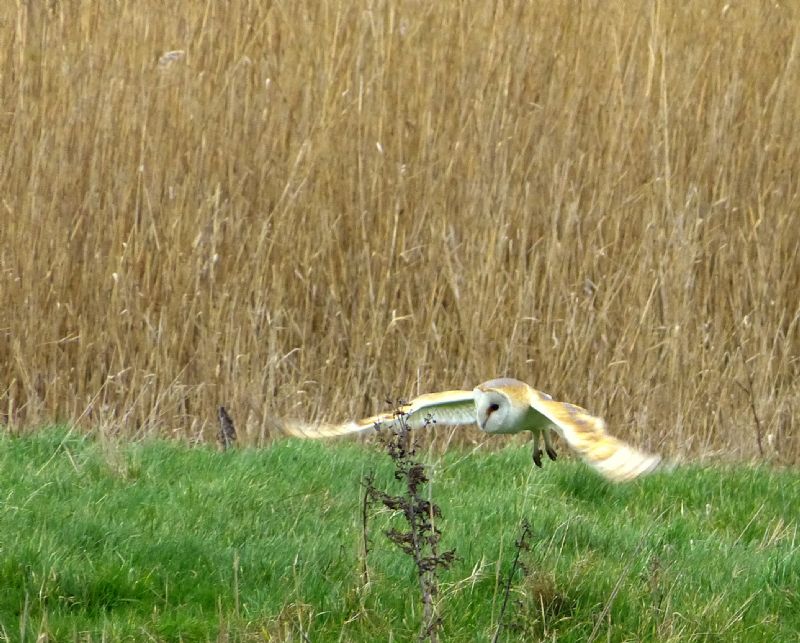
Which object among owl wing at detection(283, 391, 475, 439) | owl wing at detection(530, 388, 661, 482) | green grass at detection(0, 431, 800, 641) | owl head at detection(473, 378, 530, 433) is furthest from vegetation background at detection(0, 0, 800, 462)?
owl wing at detection(530, 388, 661, 482)

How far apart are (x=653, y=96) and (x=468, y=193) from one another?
1001mm

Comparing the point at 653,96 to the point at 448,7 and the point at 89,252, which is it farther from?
the point at 89,252

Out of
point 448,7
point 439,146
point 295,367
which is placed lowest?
point 295,367

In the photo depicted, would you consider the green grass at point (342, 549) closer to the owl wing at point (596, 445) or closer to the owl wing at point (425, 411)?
the owl wing at point (425, 411)

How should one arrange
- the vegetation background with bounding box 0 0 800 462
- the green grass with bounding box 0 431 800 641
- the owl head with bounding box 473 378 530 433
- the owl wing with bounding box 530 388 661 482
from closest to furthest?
the owl wing with bounding box 530 388 661 482
the owl head with bounding box 473 378 530 433
the green grass with bounding box 0 431 800 641
the vegetation background with bounding box 0 0 800 462

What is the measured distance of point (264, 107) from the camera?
5.44 meters

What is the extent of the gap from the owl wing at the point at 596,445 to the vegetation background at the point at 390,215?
2.24 meters

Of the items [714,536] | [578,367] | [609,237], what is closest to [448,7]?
[609,237]

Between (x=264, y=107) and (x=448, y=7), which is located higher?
(x=448, y=7)

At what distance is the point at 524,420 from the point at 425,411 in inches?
11.5

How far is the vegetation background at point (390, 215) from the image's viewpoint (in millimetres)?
4965

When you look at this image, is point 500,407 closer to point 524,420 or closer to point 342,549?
point 524,420

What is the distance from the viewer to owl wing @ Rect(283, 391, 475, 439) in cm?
265

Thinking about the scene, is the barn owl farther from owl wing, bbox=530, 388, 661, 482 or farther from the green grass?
the green grass
